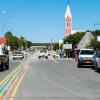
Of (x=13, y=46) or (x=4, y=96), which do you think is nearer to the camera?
(x=4, y=96)

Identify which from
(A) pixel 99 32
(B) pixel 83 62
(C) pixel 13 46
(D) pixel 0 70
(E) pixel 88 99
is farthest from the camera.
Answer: (C) pixel 13 46

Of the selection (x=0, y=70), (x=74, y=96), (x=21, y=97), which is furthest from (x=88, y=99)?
(x=0, y=70)

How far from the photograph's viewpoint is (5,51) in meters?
42.8

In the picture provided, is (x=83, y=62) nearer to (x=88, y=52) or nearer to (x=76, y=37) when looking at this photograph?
(x=88, y=52)

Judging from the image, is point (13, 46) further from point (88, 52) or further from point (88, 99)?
point (88, 99)

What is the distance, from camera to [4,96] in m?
17.3

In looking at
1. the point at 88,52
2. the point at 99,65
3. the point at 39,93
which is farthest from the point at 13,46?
the point at 39,93

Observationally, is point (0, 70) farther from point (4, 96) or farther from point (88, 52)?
point (4, 96)

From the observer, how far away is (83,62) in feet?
156

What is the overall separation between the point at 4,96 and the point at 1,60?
71.7 ft

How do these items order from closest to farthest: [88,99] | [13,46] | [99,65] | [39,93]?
[88,99], [39,93], [99,65], [13,46]

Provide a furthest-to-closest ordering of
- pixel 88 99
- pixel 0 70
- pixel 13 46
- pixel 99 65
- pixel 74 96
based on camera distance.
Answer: pixel 13 46
pixel 0 70
pixel 99 65
pixel 74 96
pixel 88 99

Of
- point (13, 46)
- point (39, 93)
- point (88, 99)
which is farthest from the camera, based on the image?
point (13, 46)

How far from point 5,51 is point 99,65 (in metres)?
9.94
